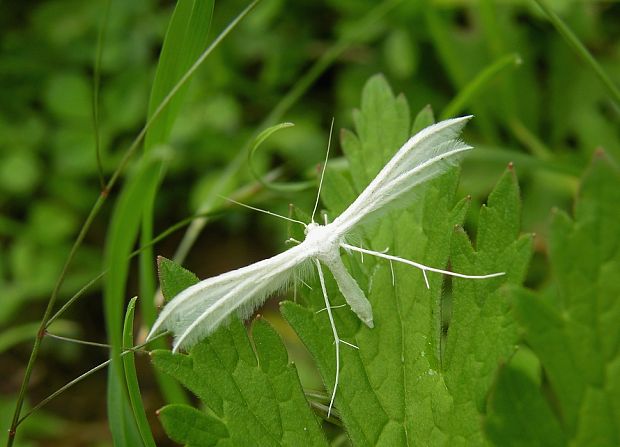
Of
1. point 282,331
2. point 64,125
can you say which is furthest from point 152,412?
point 64,125

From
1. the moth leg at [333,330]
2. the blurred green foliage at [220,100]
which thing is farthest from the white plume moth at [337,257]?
the blurred green foliage at [220,100]

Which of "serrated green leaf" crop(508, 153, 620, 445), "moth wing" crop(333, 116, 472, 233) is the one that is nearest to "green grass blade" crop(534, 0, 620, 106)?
"moth wing" crop(333, 116, 472, 233)

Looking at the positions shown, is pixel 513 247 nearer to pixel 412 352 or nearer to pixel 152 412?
pixel 412 352

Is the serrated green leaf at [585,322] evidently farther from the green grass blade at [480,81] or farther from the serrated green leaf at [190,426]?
the green grass blade at [480,81]

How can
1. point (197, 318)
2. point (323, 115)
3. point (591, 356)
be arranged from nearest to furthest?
point (591, 356) < point (197, 318) < point (323, 115)

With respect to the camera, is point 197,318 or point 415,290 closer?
point 197,318

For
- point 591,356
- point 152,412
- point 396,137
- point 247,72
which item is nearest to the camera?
point 591,356
